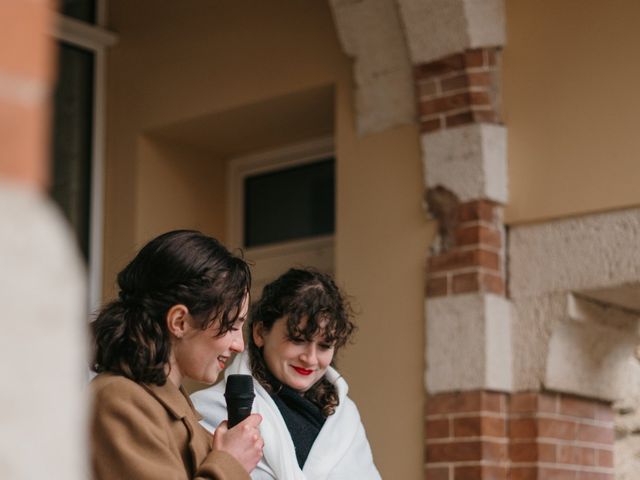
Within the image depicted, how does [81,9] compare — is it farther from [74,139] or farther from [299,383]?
[299,383]

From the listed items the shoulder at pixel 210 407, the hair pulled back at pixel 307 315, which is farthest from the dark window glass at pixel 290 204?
the shoulder at pixel 210 407

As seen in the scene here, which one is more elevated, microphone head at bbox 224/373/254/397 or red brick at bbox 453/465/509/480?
microphone head at bbox 224/373/254/397

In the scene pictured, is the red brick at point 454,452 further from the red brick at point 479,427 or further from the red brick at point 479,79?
the red brick at point 479,79

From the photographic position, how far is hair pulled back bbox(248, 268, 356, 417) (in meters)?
3.38

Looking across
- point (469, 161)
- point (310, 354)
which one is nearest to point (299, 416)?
point (310, 354)

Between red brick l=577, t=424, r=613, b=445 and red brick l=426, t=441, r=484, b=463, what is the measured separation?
1.71 ft

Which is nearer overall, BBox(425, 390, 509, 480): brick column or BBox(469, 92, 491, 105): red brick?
BBox(425, 390, 509, 480): brick column

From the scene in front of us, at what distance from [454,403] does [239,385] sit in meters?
2.21

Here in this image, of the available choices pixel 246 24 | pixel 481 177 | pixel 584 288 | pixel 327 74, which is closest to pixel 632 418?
Answer: pixel 584 288

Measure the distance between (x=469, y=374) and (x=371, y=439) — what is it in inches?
20.0

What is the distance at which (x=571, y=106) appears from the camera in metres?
4.62

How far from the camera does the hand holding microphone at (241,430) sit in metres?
2.54

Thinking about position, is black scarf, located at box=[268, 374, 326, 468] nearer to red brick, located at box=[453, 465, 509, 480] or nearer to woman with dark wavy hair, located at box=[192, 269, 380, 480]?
woman with dark wavy hair, located at box=[192, 269, 380, 480]

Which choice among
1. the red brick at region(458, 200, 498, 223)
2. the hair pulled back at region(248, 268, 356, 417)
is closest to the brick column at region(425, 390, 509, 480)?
the red brick at region(458, 200, 498, 223)
